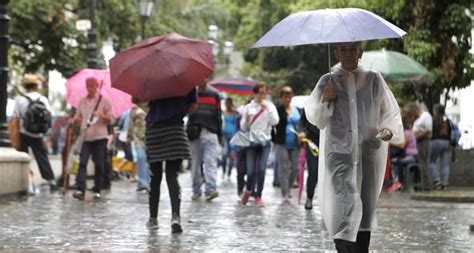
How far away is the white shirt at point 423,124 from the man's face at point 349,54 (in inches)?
566

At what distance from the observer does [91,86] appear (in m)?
16.0

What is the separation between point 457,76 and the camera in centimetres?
2386

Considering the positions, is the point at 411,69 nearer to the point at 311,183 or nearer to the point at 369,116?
the point at 311,183

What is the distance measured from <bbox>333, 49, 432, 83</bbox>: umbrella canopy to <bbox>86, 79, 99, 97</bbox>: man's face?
20.3 feet

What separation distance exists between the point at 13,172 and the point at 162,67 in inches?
221

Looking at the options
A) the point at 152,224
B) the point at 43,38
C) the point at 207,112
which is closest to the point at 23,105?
the point at 207,112

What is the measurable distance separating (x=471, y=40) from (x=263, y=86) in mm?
9544

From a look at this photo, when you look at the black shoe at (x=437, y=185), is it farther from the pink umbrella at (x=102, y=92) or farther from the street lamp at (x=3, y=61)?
the street lamp at (x=3, y=61)

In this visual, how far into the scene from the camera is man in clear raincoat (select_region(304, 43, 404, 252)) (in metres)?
7.46

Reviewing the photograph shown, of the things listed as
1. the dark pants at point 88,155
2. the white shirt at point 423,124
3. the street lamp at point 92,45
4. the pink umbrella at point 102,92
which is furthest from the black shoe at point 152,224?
the white shirt at point 423,124

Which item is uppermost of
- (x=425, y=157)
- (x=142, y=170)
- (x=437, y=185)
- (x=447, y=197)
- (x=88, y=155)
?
(x=88, y=155)

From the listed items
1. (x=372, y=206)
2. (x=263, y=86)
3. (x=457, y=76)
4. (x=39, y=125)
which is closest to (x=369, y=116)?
(x=372, y=206)

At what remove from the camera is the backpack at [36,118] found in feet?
57.3

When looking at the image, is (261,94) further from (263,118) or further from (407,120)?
(407,120)
